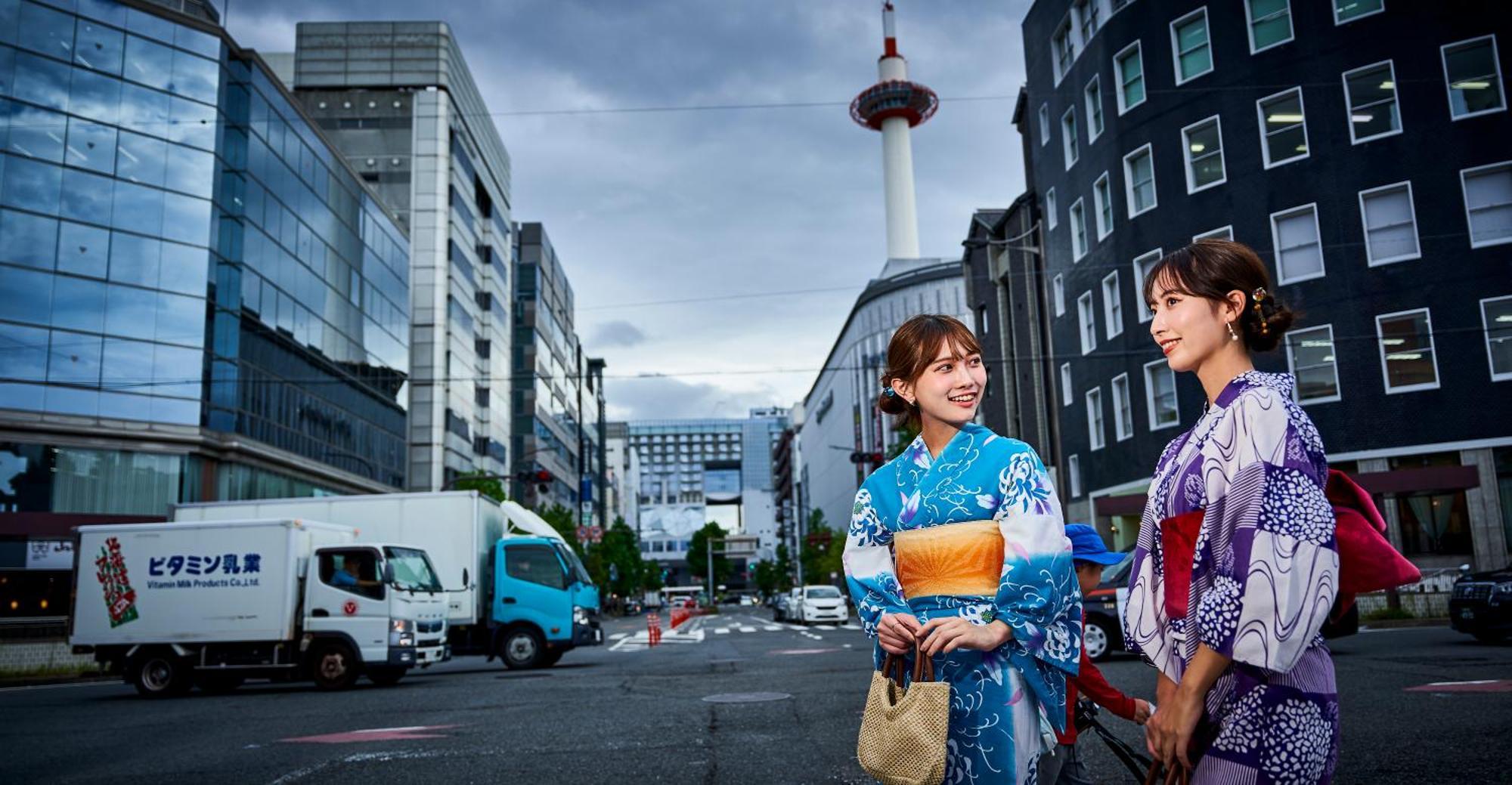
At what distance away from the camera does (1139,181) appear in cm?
3148

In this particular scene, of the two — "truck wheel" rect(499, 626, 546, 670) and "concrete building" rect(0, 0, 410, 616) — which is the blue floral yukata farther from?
"concrete building" rect(0, 0, 410, 616)

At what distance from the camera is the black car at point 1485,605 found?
45.0 feet

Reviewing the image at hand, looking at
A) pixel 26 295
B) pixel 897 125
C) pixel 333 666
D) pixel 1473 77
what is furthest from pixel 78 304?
pixel 897 125

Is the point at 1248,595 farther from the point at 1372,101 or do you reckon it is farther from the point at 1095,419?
the point at 1095,419

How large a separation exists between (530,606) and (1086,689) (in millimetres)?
17849

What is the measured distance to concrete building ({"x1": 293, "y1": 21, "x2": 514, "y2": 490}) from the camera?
54.7m

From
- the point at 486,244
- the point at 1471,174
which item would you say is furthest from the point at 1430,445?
the point at 486,244

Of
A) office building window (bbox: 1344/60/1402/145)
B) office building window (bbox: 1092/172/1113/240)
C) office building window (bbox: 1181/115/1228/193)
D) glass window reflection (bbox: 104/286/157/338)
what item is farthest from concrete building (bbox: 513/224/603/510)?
office building window (bbox: 1344/60/1402/145)

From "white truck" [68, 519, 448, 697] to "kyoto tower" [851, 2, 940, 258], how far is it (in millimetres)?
98535

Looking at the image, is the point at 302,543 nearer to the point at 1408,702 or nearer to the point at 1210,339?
the point at 1408,702

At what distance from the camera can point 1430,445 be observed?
972 inches

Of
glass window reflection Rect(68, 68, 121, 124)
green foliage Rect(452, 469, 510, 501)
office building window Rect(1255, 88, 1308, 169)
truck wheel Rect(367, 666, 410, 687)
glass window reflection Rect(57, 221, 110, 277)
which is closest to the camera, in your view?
truck wheel Rect(367, 666, 410, 687)

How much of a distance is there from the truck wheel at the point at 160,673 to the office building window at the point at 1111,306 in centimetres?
2642

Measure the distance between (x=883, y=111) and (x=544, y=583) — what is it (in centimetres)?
10183
